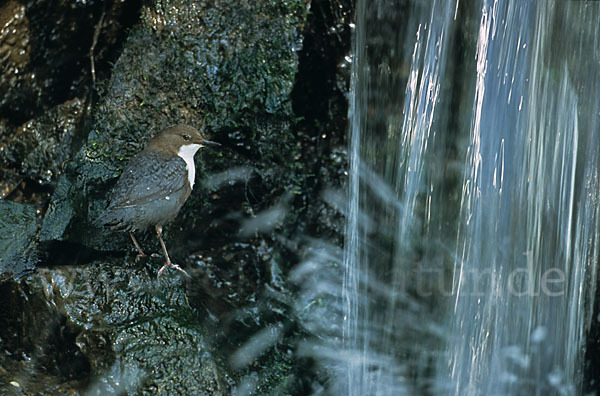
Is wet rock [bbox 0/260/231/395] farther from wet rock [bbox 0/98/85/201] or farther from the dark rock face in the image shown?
wet rock [bbox 0/98/85/201]

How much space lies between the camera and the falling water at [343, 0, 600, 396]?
4.28 m

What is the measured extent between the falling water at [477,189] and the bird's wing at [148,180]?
153cm

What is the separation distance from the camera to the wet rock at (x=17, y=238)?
12.5 feet

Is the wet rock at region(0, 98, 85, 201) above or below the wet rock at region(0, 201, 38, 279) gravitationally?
above

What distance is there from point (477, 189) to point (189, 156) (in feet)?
6.56

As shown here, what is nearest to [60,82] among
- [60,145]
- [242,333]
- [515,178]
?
[60,145]

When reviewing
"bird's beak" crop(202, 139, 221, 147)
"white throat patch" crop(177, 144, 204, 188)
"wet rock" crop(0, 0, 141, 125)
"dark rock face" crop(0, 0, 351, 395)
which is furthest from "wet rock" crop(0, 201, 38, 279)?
"bird's beak" crop(202, 139, 221, 147)

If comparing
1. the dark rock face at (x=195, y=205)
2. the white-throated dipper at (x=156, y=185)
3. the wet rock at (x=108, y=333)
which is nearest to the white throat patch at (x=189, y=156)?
the white-throated dipper at (x=156, y=185)

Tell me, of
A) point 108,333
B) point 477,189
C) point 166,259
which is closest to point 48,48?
point 166,259

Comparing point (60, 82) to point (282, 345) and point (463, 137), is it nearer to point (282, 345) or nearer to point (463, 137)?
point (282, 345)

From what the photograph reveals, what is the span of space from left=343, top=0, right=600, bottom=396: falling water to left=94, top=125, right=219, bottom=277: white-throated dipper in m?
1.41

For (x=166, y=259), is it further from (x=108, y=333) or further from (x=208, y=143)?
(x=208, y=143)

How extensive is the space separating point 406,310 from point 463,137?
1372mm

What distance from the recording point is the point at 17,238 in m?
3.93
